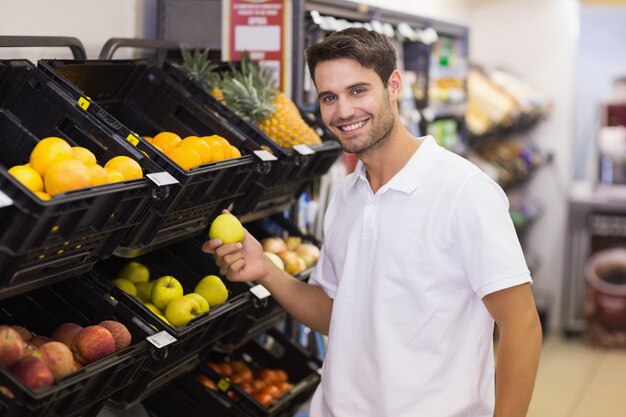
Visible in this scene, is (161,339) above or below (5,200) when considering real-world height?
below

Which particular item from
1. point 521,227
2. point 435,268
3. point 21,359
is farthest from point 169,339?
point 521,227

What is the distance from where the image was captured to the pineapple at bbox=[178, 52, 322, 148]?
3.45 metres

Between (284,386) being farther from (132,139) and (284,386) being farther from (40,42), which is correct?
(40,42)

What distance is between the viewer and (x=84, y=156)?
94.7 inches

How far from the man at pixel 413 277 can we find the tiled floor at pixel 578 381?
11.8 feet

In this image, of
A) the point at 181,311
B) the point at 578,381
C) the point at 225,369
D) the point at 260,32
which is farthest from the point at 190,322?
the point at 578,381

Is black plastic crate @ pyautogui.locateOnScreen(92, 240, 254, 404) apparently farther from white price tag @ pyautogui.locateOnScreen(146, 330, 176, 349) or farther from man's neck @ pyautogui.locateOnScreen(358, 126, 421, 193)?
man's neck @ pyautogui.locateOnScreen(358, 126, 421, 193)

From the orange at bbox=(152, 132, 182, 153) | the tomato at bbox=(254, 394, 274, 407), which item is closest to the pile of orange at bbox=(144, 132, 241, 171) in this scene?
the orange at bbox=(152, 132, 182, 153)

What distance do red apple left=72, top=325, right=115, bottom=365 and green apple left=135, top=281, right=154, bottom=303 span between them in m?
0.55

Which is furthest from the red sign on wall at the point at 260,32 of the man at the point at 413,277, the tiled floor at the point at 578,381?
the tiled floor at the point at 578,381

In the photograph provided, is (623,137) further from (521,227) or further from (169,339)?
→ (169,339)

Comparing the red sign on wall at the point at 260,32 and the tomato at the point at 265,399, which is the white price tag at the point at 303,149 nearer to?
the red sign on wall at the point at 260,32

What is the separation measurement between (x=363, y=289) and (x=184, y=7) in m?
1.81

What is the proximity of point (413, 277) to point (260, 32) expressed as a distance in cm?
173
